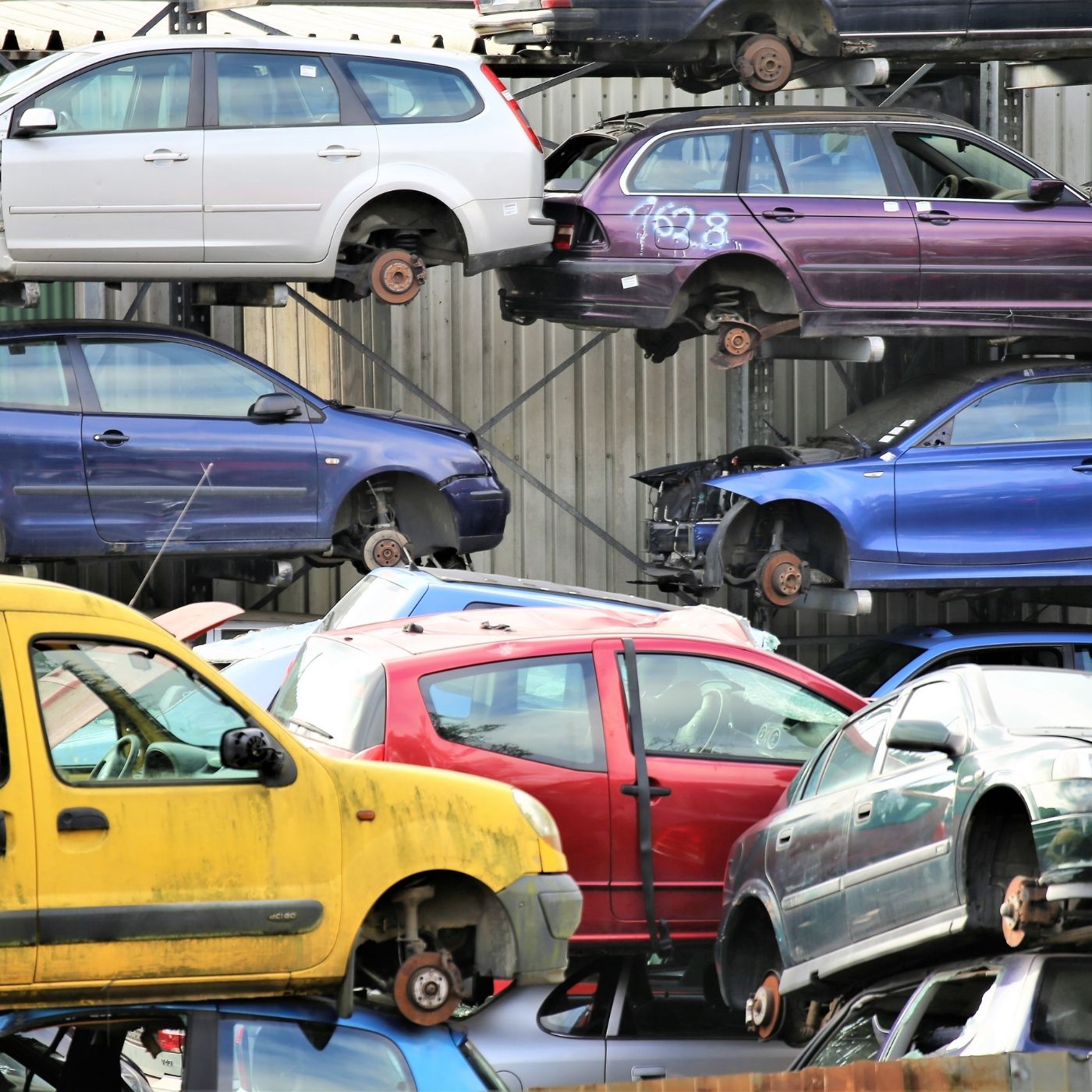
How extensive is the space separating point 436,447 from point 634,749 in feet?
15.2

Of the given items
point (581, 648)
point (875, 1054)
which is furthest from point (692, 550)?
point (875, 1054)

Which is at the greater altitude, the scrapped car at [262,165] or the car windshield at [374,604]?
the scrapped car at [262,165]

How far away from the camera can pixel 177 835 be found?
6.11 m

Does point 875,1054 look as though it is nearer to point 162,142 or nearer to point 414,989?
point 414,989

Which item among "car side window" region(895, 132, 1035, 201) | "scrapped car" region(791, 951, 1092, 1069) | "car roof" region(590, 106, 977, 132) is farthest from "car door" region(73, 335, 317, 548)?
"scrapped car" region(791, 951, 1092, 1069)

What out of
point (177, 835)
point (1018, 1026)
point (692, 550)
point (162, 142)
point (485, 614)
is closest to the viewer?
point (1018, 1026)

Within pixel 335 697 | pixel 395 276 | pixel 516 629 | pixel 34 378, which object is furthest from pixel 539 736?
pixel 395 276

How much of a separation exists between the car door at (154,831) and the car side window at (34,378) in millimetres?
5959

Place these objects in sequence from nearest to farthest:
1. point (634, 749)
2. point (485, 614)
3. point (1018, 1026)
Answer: point (1018, 1026), point (634, 749), point (485, 614)

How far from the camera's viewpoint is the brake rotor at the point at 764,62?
1381cm

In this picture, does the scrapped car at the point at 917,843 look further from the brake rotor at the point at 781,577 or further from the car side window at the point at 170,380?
the car side window at the point at 170,380

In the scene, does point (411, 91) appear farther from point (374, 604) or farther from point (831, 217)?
point (374, 604)

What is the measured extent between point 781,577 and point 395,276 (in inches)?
127

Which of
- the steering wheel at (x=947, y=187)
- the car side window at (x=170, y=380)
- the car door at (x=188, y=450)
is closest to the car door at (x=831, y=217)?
the steering wheel at (x=947, y=187)
